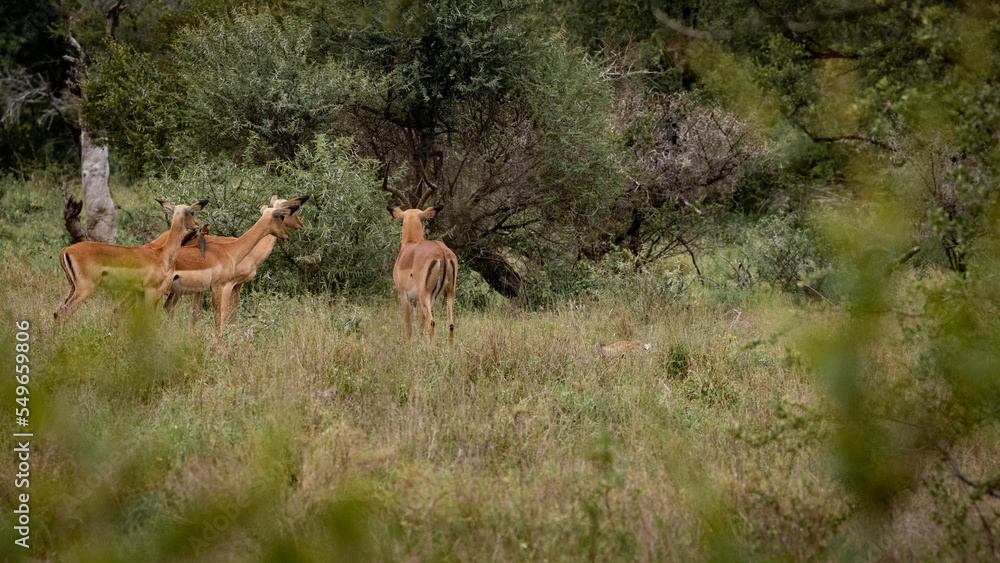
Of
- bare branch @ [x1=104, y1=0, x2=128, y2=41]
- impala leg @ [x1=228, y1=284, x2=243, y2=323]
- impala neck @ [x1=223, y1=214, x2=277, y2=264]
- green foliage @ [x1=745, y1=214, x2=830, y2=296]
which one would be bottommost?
green foliage @ [x1=745, y1=214, x2=830, y2=296]

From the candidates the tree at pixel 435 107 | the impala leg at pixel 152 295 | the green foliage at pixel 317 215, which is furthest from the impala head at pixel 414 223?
the impala leg at pixel 152 295

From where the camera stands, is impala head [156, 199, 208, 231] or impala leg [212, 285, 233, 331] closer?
impala head [156, 199, 208, 231]

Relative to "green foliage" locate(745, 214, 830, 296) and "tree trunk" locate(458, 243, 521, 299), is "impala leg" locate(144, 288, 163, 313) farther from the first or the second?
"green foliage" locate(745, 214, 830, 296)

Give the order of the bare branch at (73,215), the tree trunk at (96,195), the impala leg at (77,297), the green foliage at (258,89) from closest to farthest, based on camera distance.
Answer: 1. the impala leg at (77,297)
2. the green foliage at (258,89)
3. the bare branch at (73,215)
4. the tree trunk at (96,195)

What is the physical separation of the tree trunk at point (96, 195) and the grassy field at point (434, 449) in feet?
24.2

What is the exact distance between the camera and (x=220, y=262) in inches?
355

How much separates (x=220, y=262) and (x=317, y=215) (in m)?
1.87

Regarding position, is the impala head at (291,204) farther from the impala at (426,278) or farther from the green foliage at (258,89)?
the green foliage at (258,89)

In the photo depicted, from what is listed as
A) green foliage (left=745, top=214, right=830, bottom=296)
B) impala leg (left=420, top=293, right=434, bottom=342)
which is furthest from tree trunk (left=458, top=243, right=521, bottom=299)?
impala leg (left=420, top=293, right=434, bottom=342)

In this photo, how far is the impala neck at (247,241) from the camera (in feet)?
30.4

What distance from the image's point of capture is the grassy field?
3867mm

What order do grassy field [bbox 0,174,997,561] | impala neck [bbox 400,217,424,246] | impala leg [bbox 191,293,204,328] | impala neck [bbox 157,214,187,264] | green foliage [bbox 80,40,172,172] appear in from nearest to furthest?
1. grassy field [bbox 0,174,997,561]
2. impala neck [bbox 157,214,187,264]
3. impala leg [bbox 191,293,204,328]
4. impala neck [bbox 400,217,424,246]
5. green foliage [bbox 80,40,172,172]

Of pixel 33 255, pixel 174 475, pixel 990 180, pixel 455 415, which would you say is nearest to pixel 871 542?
pixel 990 180

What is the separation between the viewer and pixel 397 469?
489cm
